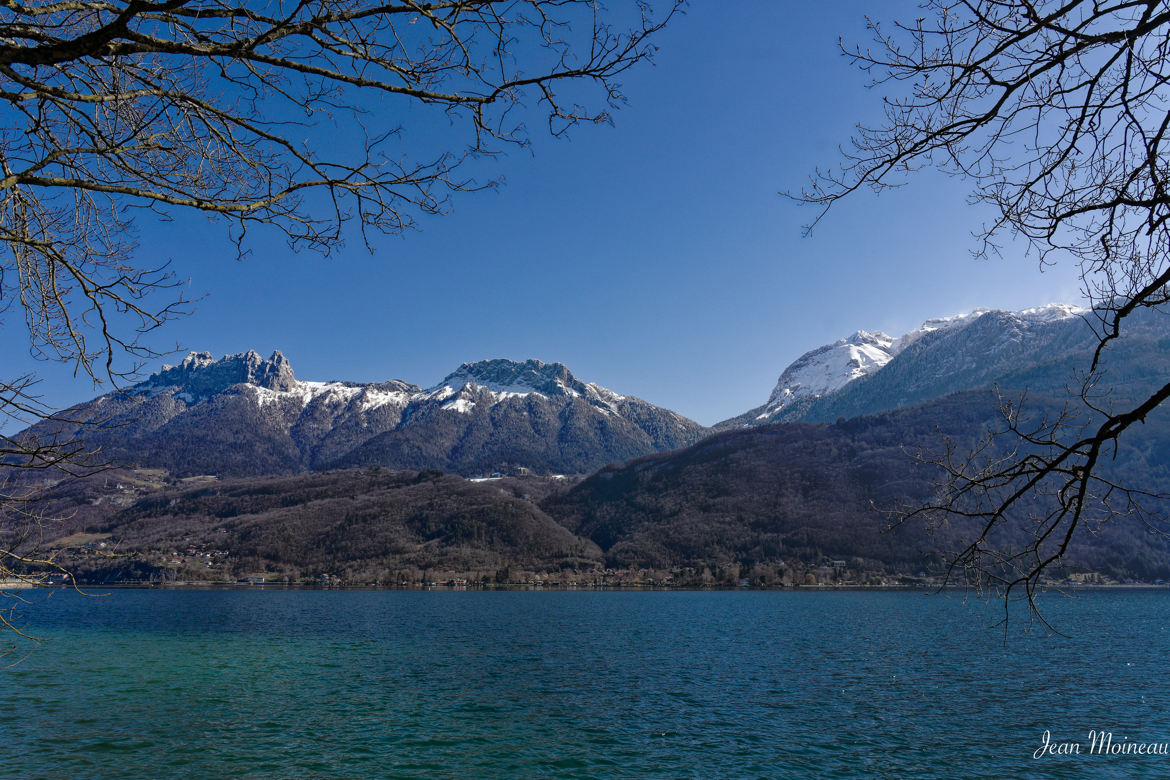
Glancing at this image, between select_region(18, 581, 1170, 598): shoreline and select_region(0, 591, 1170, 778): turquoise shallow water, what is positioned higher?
select_region(0, 591, 1170, 778): turquoise shallow water

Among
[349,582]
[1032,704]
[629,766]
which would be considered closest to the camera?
[629,766]

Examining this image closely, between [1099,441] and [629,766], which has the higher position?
[1099,441]

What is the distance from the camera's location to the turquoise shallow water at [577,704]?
19.8 meters

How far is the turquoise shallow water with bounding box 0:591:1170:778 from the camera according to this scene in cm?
1975

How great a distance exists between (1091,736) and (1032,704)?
6.22 meters

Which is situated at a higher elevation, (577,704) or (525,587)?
(577,704)

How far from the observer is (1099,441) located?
387 centimetres

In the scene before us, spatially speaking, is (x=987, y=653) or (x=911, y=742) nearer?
(x=911, y=742)

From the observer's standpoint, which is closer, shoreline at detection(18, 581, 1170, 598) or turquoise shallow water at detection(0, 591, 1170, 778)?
turquoise shallow water at detection(0, 591, 1170, 778)

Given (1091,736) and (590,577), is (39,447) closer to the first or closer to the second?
(1091,736)

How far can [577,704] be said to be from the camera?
1109 inches

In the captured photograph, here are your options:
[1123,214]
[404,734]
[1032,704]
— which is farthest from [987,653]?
[1123,214]

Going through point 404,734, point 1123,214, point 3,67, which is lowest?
point 404,734

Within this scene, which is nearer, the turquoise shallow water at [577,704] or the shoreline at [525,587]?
the turquoise shallow water at [577,704]
